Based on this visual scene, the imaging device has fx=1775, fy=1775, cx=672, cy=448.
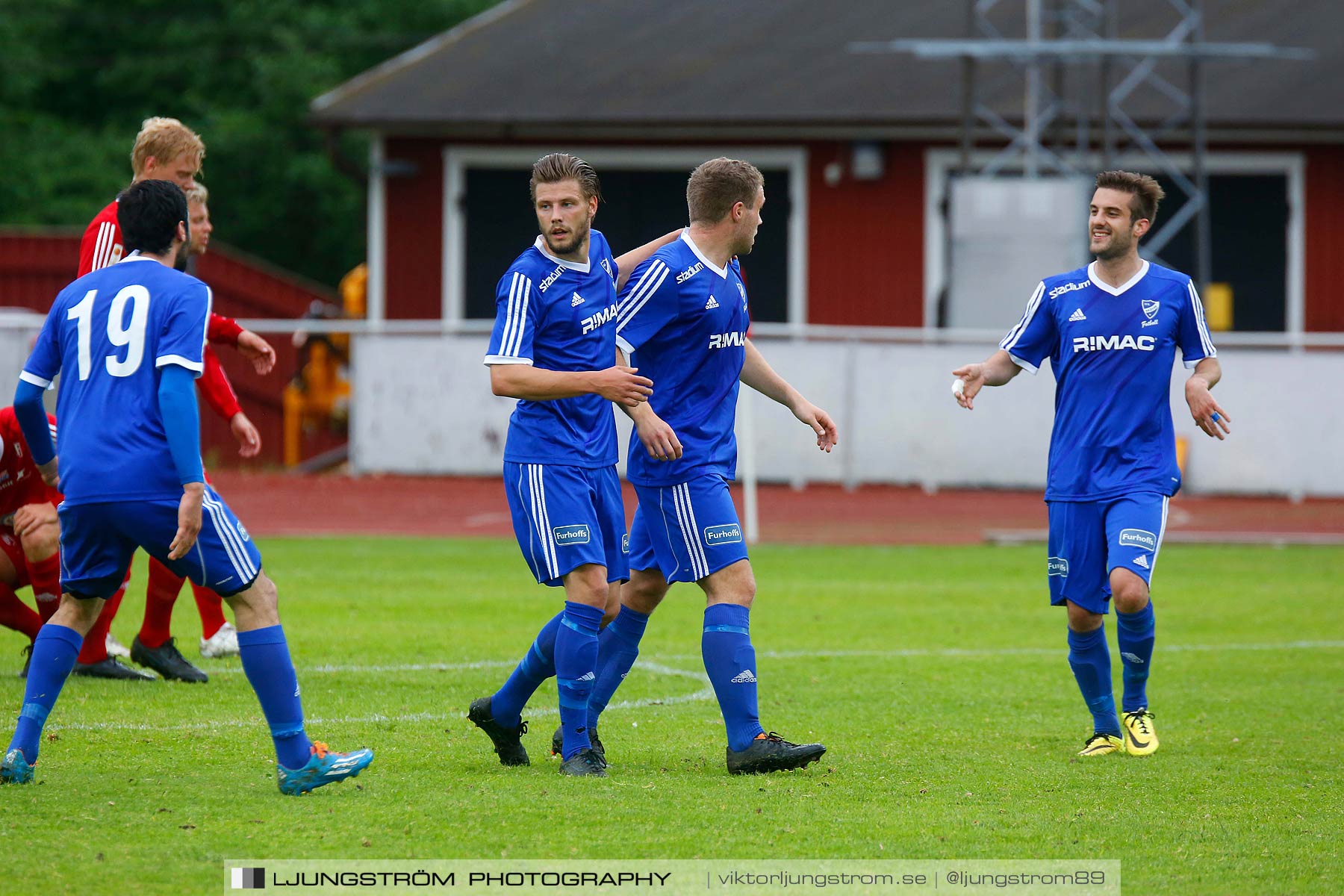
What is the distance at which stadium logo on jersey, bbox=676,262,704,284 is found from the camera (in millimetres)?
6332

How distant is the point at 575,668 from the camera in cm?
624

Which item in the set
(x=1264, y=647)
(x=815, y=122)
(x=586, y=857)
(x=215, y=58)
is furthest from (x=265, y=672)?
(x=215, y=58)

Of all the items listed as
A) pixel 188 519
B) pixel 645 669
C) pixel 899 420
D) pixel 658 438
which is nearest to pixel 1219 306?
pixel 899 420

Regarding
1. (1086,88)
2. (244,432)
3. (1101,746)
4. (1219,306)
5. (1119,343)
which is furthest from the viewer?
(1086,88)

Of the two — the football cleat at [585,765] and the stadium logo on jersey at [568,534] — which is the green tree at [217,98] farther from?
the football cleat at [585,765]

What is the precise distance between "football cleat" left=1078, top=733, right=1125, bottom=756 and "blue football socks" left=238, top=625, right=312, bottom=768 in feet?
9.92

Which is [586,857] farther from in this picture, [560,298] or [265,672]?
[560,298]

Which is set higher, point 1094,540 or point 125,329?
point 125,329

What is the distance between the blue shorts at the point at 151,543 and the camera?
555cm

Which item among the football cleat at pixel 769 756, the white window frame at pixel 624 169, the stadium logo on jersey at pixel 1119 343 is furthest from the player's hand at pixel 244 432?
the white window frame at pixel 624 169

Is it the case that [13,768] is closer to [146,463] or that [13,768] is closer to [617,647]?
[146,463]

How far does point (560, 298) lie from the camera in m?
6.22

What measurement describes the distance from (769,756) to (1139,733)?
1635 millimetres

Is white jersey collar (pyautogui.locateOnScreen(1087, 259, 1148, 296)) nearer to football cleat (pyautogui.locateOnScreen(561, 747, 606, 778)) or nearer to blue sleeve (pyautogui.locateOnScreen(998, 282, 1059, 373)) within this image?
blue sleeve (pyautogui.locateOnScreen(998, 282, 1059, 373))
